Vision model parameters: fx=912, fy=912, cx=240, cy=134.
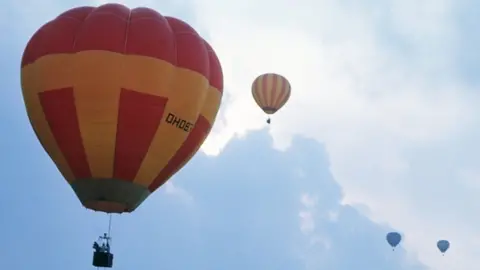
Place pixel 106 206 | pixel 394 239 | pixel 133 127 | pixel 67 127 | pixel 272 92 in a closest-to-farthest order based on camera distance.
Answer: pixel 133 127
pixel 67 127
pixel 106 206
pixel 272 92
pixel 394 239

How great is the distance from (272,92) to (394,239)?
19849 millimetres

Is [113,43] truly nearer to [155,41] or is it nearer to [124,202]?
[155,41]

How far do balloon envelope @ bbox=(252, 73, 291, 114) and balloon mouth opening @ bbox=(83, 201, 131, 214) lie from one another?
1692cm

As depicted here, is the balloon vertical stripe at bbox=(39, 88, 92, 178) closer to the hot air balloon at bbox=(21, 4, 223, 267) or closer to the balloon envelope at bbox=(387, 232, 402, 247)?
the hot air balloon at bbox=(21, 4, 223, 267)

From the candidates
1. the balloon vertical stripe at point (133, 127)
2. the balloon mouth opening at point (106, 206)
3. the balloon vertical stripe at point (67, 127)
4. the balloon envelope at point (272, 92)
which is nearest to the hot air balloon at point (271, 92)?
the balloon envelope at point (272, 92)

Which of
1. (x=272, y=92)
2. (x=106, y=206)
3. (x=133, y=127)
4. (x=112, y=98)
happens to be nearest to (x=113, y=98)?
(x=112, y=98)

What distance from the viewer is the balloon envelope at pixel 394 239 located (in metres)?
58.1

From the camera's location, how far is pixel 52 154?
27.2 meters

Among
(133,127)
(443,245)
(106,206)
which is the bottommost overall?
(106,206)

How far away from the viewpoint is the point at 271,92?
42562 mm

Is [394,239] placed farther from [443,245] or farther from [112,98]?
[112,98]

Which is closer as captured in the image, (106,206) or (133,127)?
(133,127)

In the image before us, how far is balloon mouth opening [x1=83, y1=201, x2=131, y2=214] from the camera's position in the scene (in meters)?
26.3

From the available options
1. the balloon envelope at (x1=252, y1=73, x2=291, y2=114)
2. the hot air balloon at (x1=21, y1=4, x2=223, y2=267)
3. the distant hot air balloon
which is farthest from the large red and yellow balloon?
the distant hot air balloon
